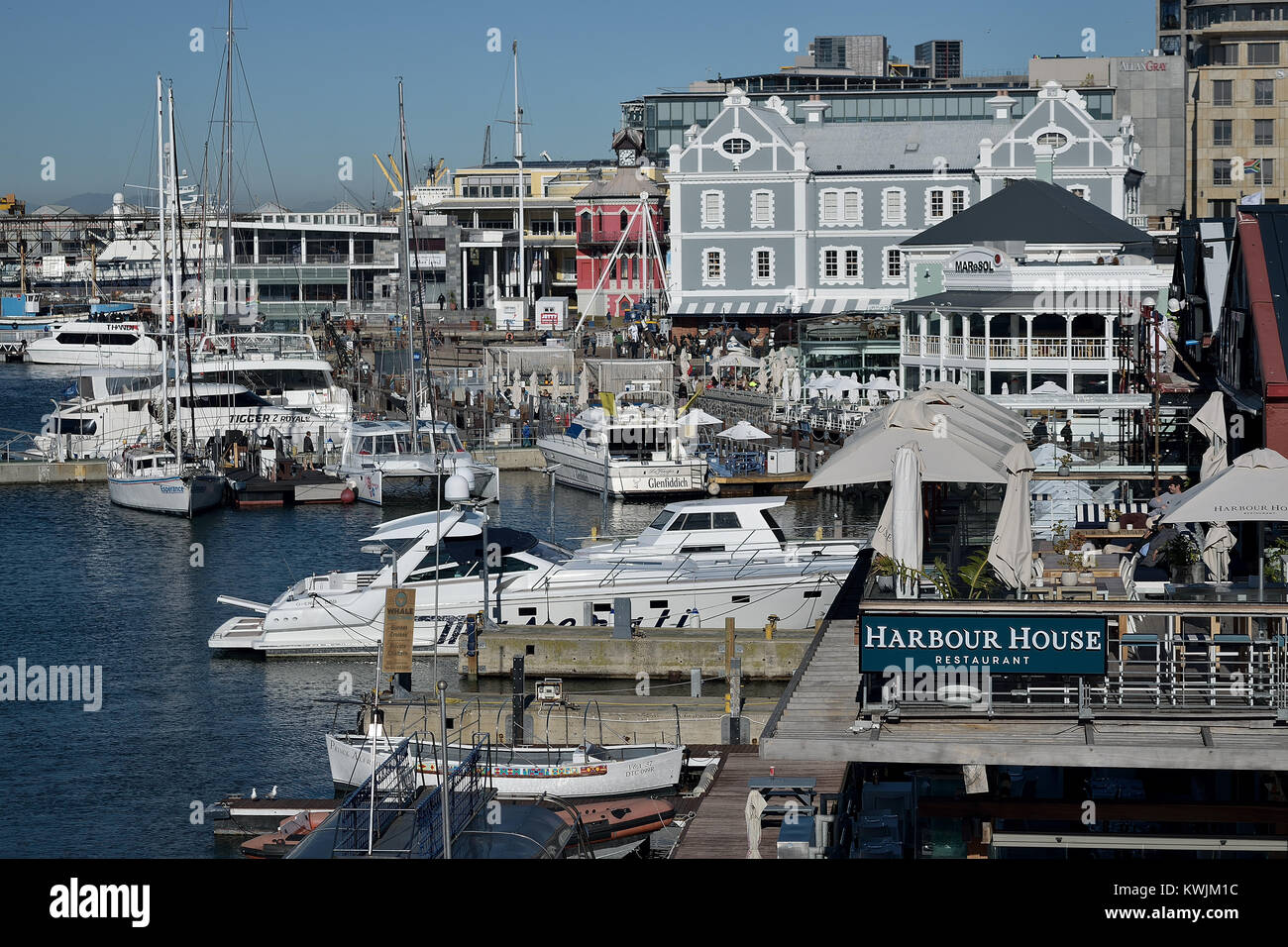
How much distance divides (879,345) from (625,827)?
43.5 metres

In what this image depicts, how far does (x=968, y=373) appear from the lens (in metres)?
52.6

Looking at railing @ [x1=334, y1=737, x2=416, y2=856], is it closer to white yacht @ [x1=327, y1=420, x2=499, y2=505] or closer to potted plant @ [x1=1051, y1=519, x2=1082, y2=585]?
potted plant @ [x1=1051, y1=519, x2=1082, y2=585]

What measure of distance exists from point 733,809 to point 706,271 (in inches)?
2333

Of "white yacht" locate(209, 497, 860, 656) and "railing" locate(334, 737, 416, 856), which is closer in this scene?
"railing" locate(334, 737, 416, 856)

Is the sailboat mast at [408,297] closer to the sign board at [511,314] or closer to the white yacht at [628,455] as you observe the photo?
the white yacht at [628,455]

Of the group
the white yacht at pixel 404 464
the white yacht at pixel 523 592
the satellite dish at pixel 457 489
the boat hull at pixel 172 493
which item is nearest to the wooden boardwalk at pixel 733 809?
the white yacht at pixel 523 592

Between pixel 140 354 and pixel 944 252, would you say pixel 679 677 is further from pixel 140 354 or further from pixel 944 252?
pixel 140 354

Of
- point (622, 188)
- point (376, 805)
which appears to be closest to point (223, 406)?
point (622, 188)

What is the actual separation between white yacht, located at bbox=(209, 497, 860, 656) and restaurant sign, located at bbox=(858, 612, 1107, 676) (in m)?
19.5

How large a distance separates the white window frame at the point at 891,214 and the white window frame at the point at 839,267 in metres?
1.68

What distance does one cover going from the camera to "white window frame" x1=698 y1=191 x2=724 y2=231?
7600cm

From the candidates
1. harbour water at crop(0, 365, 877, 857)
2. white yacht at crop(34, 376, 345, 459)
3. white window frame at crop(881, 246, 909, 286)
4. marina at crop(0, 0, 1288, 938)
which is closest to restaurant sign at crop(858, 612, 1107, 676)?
marina at crop(0, 0, 1288, 938)

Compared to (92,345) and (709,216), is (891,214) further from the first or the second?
(92,345)
